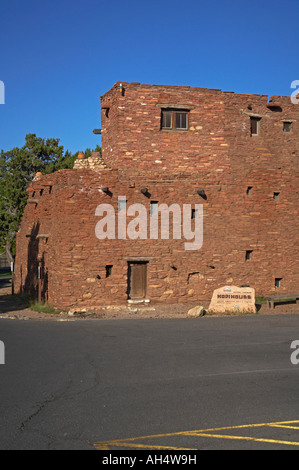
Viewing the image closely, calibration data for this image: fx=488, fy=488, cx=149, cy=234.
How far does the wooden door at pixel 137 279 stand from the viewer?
2236 centimetres

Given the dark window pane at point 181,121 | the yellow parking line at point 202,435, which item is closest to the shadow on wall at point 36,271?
the dark window pane at point 181,121

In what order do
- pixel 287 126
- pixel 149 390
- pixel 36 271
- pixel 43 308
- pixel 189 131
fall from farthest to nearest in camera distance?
1. pixel 36 271
2. pixel 287 126
3. pixel 189 131
4. pixel 43 308
5. pixel 149 390

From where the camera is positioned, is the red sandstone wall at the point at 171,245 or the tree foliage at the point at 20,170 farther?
the tree foliage at the point at 20,170

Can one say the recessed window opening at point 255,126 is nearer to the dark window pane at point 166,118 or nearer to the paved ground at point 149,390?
the dark window pane at point 166,118

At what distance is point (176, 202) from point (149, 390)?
14.4m

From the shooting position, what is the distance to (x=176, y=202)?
2247cm

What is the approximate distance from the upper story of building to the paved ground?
970 cm

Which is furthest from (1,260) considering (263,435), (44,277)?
(263,435)

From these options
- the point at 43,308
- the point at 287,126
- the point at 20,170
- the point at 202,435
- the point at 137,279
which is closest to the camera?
the point at 202,435

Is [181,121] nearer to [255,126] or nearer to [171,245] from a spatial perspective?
[255,126]

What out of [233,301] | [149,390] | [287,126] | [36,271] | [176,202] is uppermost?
[287,126]

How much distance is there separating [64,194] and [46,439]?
16027 mm

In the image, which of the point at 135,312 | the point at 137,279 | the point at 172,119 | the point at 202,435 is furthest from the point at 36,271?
the point at 202,435

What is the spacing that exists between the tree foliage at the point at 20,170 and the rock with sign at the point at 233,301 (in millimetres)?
34705
